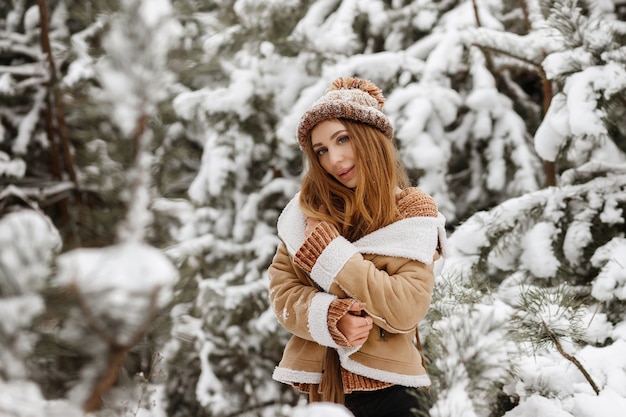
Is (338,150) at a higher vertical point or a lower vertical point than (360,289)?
higher

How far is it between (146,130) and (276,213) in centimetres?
370

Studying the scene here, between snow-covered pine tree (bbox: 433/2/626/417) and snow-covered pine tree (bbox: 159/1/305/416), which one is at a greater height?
snow-covered pine tree (bbox: 433/2/626/417)

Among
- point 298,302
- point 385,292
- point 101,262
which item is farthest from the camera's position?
point 298,302

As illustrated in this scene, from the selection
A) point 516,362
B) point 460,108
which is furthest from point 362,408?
point 460,108

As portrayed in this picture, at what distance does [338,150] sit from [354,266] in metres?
0.41

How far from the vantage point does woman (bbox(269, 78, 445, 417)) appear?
150cm

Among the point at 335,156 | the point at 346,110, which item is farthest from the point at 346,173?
the point at 346,110

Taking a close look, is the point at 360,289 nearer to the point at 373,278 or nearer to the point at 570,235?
the point at 373,278

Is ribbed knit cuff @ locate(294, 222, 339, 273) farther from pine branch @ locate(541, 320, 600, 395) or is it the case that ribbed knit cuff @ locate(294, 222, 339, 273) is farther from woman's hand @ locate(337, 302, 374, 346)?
pine branch @ locate(541, 320, 600, 395)

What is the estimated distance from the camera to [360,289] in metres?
1.48

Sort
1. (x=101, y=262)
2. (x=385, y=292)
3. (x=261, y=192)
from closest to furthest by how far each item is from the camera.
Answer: (x=101, y=262), (x=385, y=292), (x=261, y=192)

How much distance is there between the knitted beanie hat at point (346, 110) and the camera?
170 centimetres

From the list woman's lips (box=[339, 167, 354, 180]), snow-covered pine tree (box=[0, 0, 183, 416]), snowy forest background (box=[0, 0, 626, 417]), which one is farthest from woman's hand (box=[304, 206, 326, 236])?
snow-covered pine tree (box=[0, 0, 183, 416])

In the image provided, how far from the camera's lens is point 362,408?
5.32ft
